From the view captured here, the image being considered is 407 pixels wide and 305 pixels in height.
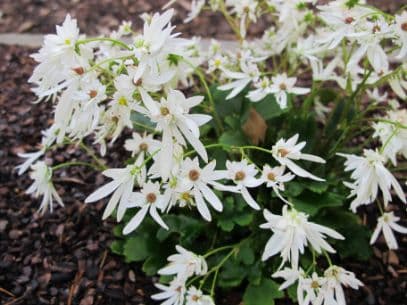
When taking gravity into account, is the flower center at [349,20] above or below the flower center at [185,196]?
above

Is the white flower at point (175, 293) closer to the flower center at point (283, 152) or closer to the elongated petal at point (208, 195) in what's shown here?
the elongated petal at point (208, 195)

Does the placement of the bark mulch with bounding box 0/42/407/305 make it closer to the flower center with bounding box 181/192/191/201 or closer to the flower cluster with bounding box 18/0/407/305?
the flower cluster with bounding box 18/0/407/305

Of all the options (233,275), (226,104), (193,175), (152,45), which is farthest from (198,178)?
(226,104)

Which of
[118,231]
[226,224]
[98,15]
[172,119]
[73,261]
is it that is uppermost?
[172,119]

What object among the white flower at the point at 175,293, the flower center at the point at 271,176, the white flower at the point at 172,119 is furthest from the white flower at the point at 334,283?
the white flower at the point at 172,119

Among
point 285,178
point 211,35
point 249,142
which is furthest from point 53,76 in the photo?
point 211,35

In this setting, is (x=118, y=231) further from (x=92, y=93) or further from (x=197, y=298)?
(x=92, y=93)
